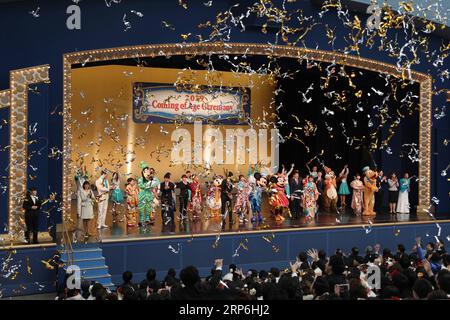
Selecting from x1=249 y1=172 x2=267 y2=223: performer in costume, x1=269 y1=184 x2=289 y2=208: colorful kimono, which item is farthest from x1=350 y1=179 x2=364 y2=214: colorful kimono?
x1=249 y1=172 x2=267 y2=223: performer in costume

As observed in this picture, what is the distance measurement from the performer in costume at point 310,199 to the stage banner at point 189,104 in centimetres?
346

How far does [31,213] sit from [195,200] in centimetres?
490

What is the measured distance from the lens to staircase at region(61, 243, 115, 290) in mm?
10523

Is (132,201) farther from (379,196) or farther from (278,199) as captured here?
(379,196)

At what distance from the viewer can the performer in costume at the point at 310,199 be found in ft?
49.0

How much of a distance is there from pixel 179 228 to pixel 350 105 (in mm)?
7286

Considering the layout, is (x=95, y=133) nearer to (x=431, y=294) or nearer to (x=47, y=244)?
(x=47, y=244)

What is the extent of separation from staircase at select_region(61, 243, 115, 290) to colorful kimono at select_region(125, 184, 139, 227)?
7.99 ft

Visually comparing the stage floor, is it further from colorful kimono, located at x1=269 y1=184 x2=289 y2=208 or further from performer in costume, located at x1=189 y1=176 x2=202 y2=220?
colorful kimono, located at x1=269 y1=184 x2=289 y2=208

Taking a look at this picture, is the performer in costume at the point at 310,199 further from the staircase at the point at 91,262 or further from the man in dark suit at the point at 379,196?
the staircase at the point at 91,262

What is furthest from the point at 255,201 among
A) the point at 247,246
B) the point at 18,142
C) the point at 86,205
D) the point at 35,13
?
the point at 35,13

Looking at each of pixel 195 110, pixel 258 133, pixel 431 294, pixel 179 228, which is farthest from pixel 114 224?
pixel 431 294

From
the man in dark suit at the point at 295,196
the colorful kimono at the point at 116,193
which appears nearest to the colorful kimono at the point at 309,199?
the man in dark suit at the point at 295,196

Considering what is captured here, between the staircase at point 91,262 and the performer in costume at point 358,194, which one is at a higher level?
the performer in costume at point 358,194
